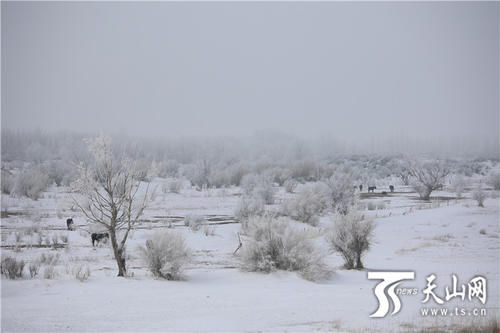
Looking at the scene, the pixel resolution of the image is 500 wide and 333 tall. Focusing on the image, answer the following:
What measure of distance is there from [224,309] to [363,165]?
8243 centimetres

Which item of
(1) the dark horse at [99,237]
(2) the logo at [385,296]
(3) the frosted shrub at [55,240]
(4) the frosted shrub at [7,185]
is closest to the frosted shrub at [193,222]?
(1) the dark horse at [99,237]

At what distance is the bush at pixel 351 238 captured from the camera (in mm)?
16500

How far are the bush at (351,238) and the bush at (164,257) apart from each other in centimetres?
601

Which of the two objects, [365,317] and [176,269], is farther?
[176,269]

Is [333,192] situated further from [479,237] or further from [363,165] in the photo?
[363,165]

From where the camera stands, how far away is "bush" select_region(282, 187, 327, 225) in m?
30.3

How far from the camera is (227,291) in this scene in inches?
457

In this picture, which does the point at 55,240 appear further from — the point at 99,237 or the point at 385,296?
the point at 385,296

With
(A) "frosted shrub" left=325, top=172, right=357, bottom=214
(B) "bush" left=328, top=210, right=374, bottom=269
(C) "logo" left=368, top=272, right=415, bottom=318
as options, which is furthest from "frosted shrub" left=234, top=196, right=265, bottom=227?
(C) "logo" left=368, top=272, right=415, bottom=318

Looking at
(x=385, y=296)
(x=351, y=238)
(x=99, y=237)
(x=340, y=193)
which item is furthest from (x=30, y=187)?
(x=385, y=296)

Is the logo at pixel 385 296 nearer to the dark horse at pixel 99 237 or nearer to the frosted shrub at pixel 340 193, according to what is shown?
the dark horse at pixel 99 237

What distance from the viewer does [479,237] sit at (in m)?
22.8

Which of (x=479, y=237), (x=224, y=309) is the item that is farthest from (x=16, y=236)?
(x=479, y=237)

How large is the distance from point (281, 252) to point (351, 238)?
3191 millimetres
